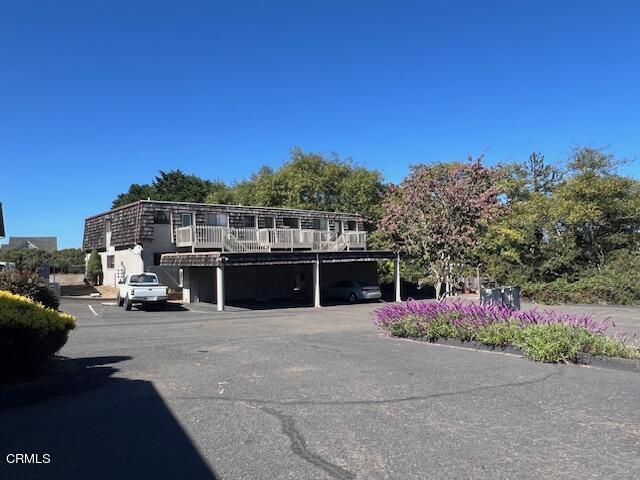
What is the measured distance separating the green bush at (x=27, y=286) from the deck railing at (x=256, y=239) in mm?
17982

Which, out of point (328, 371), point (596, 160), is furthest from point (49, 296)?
point (596, 160)

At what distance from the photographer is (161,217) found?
31.7 meters

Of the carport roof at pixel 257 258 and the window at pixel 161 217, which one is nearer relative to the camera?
the carport roof at pixel 257 258

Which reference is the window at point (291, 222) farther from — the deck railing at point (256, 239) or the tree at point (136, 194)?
the tree at point (136, 194)

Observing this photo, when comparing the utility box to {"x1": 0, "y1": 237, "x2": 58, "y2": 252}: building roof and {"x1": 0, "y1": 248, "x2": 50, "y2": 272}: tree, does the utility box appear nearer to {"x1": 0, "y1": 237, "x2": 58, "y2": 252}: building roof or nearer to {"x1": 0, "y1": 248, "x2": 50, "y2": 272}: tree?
{"x1": 0, "y1": 248, "x2": 50, "y2": 272}: tree

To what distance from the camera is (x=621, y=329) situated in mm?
15172

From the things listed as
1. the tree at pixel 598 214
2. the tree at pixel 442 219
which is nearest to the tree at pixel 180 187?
the tree at pixel 598 214

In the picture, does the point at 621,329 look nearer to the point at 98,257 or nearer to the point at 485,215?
the point at 485,215

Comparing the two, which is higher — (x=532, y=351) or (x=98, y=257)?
(x=98, y=257)

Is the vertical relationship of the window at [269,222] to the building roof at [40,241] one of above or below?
below

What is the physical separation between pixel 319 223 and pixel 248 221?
5.47 metres

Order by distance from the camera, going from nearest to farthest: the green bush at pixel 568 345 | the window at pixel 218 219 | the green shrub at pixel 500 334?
the green bush at pixel 568 345, the green shrub at pixel 500 334, the window at pixel 218 219

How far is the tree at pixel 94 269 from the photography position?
3772cm

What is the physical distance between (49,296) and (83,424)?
270 inches
